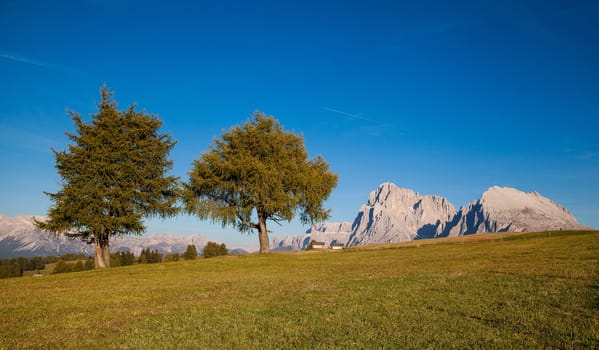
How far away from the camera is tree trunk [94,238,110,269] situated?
39.7 metres

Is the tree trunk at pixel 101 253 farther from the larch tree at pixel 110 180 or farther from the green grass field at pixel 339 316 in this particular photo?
the green grass field at pixel 339 316

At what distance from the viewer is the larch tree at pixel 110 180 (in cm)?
3694

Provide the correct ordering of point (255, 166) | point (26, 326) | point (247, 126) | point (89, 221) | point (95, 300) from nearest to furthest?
point (26, 326) < point (95, 300) < point (89, 221) < point (255, 166) < point (247, 126)

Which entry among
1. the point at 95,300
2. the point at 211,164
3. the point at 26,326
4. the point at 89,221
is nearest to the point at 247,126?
the point at 211,164

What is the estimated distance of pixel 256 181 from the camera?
42.7m

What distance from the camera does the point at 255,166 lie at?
4206 cm

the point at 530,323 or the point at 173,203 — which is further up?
the point at 173,203

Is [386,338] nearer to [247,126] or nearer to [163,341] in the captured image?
[163,341]

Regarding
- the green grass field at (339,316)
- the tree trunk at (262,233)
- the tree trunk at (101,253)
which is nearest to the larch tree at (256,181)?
the tree trunk at (262,233)

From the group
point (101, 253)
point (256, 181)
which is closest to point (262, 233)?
point (256, 181)

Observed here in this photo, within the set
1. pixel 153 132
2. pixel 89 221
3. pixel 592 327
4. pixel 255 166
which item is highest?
Result: pixel 153 132

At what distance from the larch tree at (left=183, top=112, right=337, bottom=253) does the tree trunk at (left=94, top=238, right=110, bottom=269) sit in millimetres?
9190

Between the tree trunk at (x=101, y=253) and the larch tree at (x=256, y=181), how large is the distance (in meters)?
9.19

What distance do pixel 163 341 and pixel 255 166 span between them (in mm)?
33570
